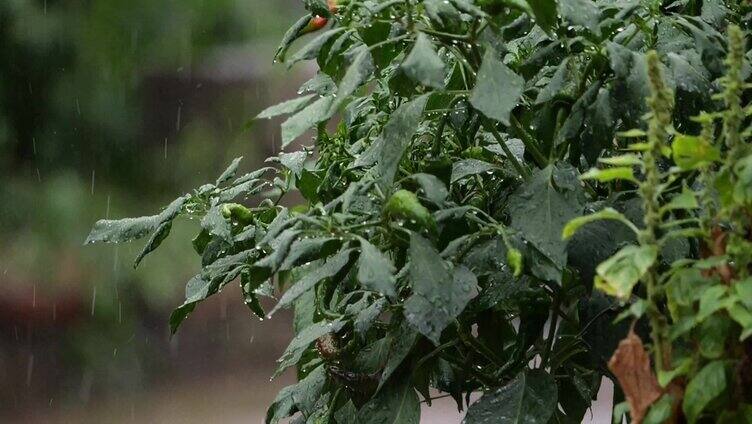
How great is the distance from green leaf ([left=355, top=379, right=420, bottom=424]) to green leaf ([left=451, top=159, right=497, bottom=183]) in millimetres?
187

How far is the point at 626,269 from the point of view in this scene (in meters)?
0.60

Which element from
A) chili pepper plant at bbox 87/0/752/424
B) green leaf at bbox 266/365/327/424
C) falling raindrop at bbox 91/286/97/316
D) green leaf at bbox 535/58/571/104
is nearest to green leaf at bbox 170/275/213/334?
chili pepper plant at bbox 87/0/752/424

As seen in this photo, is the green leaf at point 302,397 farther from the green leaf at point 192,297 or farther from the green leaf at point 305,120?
the green leaf at point 305,120

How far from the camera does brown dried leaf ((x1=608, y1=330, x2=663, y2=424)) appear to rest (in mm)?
618

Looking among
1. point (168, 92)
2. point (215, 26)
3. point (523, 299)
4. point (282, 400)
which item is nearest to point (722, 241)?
point (523, 299)

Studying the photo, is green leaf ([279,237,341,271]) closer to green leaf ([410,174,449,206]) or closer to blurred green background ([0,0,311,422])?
green leaf ([410,174,449,206])

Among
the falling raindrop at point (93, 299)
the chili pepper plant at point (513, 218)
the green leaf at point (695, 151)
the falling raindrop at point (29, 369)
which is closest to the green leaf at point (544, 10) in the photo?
the chili pepper plant at point (513, 218)

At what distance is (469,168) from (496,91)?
0.20 meters

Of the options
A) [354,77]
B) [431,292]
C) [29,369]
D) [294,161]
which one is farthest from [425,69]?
[29,369]

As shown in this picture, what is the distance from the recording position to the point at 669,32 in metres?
0.96

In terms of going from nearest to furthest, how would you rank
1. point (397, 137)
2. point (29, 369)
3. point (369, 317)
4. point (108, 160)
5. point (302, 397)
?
point (397, 137), point (369, 317), point (302, 397), point (108, 160), point (29, 369)

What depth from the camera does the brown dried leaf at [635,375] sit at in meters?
0.62

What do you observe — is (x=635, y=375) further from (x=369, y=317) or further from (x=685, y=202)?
(x=369, y=317)

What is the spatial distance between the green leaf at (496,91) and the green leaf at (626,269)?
165mm
